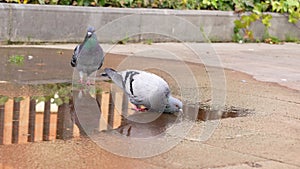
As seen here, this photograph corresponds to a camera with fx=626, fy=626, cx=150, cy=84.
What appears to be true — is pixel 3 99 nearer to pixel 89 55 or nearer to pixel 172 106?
pixel 89 55

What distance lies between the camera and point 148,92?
4609 mm

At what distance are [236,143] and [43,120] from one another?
53.8 inches

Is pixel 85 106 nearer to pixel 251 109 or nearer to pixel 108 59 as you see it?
pixel 251 109

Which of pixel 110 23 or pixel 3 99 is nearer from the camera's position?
pixel 3 99

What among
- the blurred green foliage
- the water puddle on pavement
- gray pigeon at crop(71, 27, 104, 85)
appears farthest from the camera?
the blurred green foliage

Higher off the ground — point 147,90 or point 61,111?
point 147,90

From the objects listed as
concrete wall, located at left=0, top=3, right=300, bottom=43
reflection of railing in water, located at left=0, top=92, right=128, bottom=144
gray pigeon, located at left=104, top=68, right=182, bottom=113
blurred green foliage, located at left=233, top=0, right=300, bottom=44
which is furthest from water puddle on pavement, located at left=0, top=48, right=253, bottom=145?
blurred green foliage, located at left=233, top=0, right=300, bottom=44

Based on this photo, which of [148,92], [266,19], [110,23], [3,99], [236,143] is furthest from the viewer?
[266,19]

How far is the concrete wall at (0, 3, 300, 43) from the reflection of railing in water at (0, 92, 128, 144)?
138 inches

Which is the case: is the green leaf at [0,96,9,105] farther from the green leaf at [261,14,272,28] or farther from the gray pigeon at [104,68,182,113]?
the green leaf at [261,14,272,28]

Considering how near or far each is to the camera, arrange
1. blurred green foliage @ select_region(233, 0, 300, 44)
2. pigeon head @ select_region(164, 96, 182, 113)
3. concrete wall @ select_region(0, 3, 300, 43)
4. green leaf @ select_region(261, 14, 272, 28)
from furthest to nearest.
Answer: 1. green leaf @ select_region(261, 14, 272, 28)
2. blurred green foliage @ select_region(233, 0, 300, 44)
3. concrete wall @ select_region(0, 3, 300, 43)
4. pigeon head @ select_region(164, 96, 182, 113)

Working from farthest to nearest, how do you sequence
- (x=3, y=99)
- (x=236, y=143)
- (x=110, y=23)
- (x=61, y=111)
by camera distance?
1. (x=110, y=23)
2. (x=3, y=99)
3. (x=61, y=111)
4. (x=236, y=143)

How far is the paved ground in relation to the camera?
3621mm

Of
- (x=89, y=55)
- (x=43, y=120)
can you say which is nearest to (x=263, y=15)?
(x=89, y=55)
